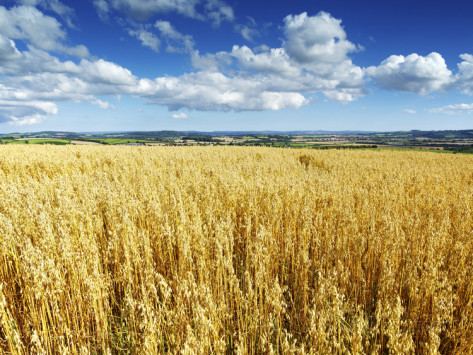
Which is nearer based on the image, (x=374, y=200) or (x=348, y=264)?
(x=348, y=264)

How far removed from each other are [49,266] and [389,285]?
3105mm

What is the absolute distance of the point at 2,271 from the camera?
8.02ft

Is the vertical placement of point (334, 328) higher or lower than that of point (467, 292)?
higher

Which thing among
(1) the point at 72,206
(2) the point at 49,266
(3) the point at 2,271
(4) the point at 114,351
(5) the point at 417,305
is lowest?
(4) the point at 114,351

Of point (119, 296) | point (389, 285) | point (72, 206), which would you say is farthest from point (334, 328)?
point (72, 206)

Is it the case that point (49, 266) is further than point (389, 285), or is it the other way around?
point (389, 285)

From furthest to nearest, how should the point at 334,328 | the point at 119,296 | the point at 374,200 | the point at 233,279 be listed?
the point at 374,200
the point at 119,296
the point at 233,279
the point at 334,328

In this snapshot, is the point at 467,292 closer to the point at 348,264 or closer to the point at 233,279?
the point at 348,264

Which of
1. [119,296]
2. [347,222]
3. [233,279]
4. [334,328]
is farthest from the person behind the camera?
[347,222]

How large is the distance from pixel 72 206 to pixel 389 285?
3686 mm

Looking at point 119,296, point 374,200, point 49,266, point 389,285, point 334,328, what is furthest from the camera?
point 374,200

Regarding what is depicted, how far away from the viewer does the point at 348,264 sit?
9.42 ft

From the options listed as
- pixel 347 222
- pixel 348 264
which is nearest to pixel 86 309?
pixel 348 264

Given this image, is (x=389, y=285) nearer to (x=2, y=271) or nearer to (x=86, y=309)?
(x=86, y=309)
